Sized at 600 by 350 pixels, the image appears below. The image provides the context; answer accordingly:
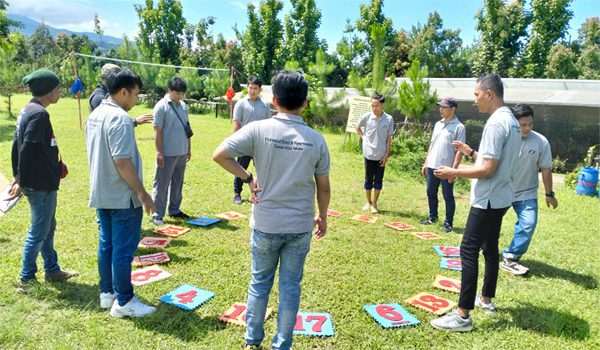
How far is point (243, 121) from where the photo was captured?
6598 mm

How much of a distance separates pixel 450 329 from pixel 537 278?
5.84 ft

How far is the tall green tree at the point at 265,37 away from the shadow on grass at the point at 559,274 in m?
26.6

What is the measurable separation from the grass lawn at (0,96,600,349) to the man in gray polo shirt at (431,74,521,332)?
0.32 metres

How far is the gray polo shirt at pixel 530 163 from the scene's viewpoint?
4633 millimetres

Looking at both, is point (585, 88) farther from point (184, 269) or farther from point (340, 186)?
point (184, 269)

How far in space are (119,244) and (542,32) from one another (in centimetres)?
2791

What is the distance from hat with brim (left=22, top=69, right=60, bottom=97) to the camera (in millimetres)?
3586

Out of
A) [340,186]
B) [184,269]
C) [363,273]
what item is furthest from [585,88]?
[184,269]

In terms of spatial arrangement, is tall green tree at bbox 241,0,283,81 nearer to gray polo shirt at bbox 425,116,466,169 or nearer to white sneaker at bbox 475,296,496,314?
gray polo shirt at bbox 425,116,466,169

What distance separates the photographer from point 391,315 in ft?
12.1

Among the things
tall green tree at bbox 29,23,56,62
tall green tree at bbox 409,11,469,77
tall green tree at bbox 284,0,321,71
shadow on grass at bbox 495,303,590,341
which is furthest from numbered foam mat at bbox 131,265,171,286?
tall green tree at bbox 29,23,56,62

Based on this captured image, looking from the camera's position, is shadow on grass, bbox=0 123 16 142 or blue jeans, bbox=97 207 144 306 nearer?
blue jeans, bbox=97 207 144 306

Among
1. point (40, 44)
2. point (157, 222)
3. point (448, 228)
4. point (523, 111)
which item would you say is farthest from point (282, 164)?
point (40, 44)

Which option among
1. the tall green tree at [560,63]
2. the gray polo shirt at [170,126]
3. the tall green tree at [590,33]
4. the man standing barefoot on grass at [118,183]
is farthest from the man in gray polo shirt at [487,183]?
the tall green tree at [590,33]
